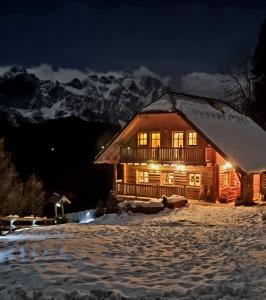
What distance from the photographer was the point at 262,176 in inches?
1227

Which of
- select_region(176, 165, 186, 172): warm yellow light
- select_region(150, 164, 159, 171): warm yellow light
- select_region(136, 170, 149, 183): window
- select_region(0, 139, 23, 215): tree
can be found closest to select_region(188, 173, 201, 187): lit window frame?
select_region(176, 165, 186, 172): warm yellow light

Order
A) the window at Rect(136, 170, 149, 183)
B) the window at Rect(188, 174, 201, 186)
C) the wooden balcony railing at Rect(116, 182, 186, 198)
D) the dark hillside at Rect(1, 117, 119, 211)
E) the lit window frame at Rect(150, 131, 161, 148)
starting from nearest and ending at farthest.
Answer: the wooden balcony railing at Rect(116, 182, 186, 198) → the window at Rect(188, 174, 201, 186) → the lit window frame at Rect(150, 131, 161, 148) → the window at Rect(136, 170, 149, 183) → the dark hillside at Rect(1, 117, 119, 211)

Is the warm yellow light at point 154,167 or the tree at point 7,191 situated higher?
the warm yellow light at point 154,167

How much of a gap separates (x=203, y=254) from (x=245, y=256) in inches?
45.9

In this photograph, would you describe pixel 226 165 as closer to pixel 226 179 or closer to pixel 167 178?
pixel 226 179

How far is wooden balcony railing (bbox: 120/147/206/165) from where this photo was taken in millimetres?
26859

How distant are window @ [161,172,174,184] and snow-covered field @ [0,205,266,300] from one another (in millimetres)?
12471

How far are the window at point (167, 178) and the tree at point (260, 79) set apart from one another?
20072 millimetres

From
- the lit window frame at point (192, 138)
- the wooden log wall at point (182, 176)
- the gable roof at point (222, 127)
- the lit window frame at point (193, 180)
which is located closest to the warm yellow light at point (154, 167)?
the wooden log wall at point (182, 176)

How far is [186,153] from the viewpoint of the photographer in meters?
27.2

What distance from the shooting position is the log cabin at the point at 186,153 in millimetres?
26656

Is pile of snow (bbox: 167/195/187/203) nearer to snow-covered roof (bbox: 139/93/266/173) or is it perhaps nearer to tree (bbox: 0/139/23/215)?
snow-covered roof (bbox: 139/93/266/173)

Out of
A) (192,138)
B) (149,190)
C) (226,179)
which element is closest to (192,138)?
(192,138)

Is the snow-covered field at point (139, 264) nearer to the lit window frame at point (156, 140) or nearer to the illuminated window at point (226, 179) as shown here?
the illuminated window at point (226, 179)
